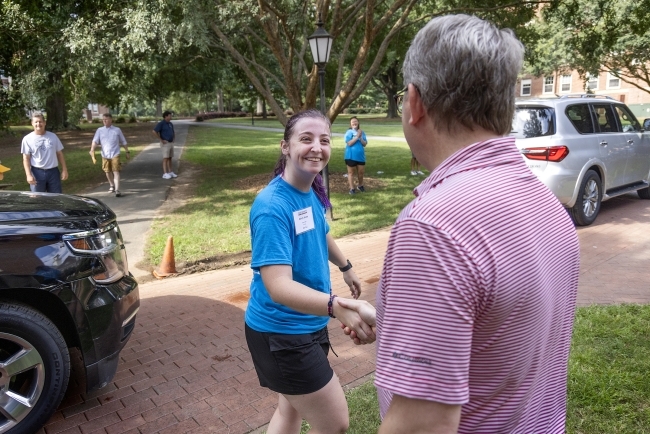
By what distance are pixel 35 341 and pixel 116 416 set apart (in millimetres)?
754

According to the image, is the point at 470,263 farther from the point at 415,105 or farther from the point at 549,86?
the point at 549,86

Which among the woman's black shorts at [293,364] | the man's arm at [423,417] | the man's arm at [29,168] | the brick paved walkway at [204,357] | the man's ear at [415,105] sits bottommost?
the brick paved walkway at [204,357]

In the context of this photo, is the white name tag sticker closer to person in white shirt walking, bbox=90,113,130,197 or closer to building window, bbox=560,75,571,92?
person in white shirt walking, bbox=90,113,130,197

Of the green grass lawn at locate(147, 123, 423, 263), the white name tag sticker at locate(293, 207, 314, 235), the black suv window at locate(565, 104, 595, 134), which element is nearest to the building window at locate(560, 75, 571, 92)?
the green grass lawn at locate(147, 123, 423, 263)

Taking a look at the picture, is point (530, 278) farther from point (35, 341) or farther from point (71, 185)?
point (71, 185)

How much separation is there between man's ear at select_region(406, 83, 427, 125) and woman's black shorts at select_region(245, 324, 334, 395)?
1329mm

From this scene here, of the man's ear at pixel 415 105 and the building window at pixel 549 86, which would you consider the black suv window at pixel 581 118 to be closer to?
the man's ear at pixel 415 105

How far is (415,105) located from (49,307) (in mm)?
3049

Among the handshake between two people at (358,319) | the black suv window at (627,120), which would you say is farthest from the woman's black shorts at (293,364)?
the black suv window at (627,120)

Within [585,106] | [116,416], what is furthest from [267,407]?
[585,106]

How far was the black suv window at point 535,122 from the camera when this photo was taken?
8.35 m

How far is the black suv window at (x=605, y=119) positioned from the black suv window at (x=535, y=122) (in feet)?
4.21

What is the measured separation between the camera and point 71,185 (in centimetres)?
1403

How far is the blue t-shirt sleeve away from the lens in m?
2.13
